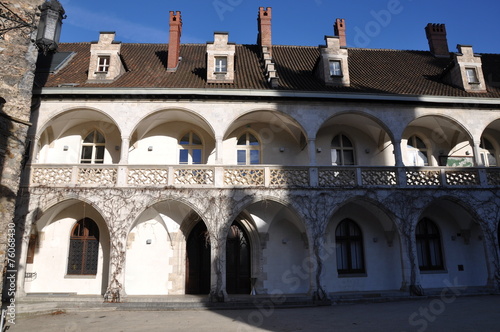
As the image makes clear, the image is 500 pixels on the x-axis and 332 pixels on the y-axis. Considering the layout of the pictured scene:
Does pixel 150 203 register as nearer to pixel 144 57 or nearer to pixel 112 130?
pixel 112 130

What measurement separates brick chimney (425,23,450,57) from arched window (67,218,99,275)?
62.2ft

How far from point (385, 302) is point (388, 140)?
21.5ft

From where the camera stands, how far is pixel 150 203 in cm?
1227

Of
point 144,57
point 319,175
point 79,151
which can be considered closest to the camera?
point 319,175

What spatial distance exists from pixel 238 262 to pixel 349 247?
4.35 m

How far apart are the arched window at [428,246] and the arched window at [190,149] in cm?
928

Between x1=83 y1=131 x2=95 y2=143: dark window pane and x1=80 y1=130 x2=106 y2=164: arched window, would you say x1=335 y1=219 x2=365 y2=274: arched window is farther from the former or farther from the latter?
x1=83 y1=131 x2=95 y2=143: dark window pane

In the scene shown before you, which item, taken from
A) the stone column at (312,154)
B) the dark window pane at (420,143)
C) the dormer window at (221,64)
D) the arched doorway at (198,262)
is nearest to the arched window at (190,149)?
the arched doorway at (198,262)

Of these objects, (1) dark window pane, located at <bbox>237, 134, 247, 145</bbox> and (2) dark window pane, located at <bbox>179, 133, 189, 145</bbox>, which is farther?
(1) dark window pane, located at <bbox>237, 134, 247, 145</bbox>

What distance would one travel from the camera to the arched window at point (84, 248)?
13289 mm

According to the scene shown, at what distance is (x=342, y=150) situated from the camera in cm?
1515

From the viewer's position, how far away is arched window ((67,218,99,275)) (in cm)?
1329

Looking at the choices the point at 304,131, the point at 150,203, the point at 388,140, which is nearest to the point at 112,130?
the point at 150,203

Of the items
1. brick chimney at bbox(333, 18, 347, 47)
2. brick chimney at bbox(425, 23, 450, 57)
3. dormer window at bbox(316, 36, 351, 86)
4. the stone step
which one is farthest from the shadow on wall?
brick chimney at bbox(425, 23, 450, 57)
